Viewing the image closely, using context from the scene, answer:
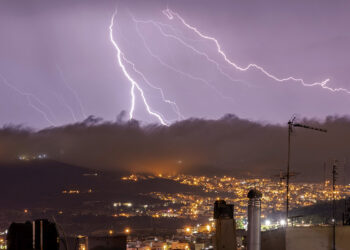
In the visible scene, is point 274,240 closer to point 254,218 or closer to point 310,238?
point 310,238

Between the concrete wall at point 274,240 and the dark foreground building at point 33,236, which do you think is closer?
the dark foreground building at point 33,236

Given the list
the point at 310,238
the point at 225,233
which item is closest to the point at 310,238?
the point at 310,238

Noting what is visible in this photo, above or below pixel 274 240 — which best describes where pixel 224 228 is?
above

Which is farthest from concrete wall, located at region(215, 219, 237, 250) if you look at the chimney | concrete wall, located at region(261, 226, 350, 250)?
the chimney

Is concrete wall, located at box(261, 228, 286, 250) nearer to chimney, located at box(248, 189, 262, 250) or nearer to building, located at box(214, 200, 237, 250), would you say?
building, located at box(214, 200, 237, 250)

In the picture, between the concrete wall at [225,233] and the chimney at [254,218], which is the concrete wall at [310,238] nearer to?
the concrete wall at [225,233]

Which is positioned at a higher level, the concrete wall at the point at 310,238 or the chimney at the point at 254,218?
the chimney at the point at 254,218

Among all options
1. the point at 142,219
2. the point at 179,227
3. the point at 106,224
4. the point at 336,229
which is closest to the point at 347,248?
the point at 336,229

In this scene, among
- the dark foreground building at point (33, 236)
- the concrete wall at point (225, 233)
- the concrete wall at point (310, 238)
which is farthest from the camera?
the concrete wall at point (225, 233)

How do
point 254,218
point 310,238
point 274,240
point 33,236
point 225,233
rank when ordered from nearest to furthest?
point 33,236 < point 254,218 < point 310,238 < point 274,240 < point 225,233

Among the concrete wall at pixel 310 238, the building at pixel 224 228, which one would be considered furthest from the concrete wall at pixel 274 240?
the building at pixel 224 228

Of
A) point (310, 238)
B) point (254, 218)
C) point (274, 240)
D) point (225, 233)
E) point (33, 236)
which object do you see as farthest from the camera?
point (225, 233)
